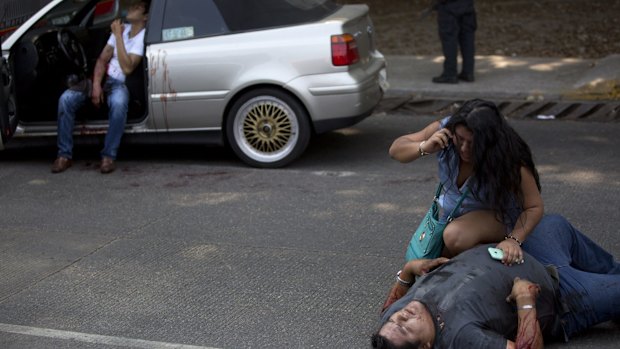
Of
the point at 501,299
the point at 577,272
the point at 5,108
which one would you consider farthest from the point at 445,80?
the point at 501,299

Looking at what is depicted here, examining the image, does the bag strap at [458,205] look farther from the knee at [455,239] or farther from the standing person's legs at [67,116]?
the standing person's legs at [67,116]

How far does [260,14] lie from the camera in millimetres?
8117

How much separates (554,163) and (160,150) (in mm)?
3653

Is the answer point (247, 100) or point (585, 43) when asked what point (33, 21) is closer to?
point (247, 100)

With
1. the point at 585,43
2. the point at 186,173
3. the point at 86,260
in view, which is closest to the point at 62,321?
the point at 86,260

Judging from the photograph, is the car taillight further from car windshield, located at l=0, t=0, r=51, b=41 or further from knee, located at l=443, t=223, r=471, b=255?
knee, located at l=443, t=223, r=471, b=255

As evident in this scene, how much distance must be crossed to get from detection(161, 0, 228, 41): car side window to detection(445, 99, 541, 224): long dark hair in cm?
401

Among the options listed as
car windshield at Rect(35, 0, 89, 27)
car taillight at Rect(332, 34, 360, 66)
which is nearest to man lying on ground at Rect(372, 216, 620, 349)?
car taillight at Rect(332, 34, 360, 66)

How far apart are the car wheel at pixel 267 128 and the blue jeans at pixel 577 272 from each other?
3521 millimetres

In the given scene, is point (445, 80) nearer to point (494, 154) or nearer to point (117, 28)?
point (117, 28)

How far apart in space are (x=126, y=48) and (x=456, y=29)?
4.23m

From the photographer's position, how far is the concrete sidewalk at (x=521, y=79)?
10383 mm

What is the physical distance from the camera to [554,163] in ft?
26.1

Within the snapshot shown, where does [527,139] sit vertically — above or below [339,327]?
below
